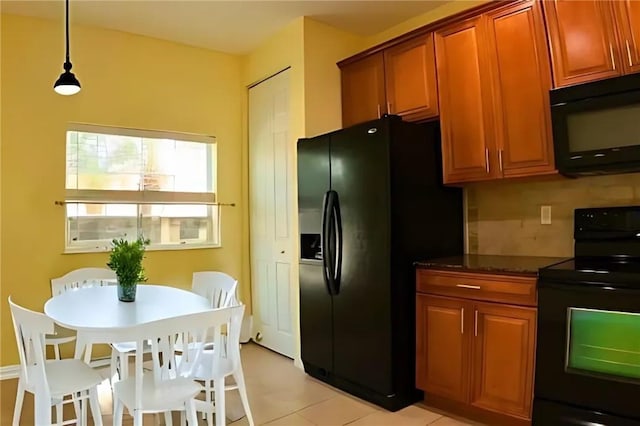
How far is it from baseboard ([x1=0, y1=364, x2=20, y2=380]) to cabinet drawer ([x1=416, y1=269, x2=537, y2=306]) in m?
3.13

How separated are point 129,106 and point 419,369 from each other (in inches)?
128

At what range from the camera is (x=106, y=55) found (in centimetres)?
381

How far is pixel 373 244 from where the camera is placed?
284 cm

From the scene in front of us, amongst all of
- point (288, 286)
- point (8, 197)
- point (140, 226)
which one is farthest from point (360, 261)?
point (8, 197)

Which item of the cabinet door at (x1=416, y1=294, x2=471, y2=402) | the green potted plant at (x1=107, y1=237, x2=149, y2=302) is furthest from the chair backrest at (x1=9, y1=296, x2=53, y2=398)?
the cabinet door at (x1=416, y1=294, x2=471, y2=402)

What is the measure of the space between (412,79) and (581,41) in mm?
1121

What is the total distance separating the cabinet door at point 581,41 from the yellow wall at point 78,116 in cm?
300

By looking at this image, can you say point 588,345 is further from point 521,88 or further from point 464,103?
point 464,103

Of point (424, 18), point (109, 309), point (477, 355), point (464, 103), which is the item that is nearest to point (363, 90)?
point (424, 18)

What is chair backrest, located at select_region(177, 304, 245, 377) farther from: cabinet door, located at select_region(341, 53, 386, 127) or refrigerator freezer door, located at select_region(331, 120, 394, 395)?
cabinet door, located at select_region(341, 53, 386, 127)

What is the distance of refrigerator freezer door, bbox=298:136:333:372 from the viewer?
323 centimetres

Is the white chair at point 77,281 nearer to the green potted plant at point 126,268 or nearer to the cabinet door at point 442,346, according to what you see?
the green potted plant at point 126,268

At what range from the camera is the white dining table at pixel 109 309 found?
183 centimetres

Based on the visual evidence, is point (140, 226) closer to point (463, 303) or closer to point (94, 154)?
point (94, 154)
